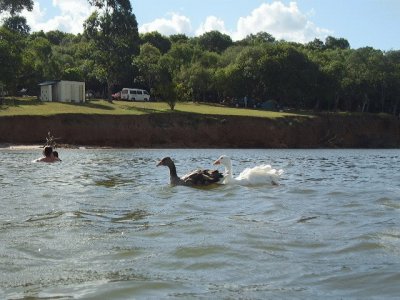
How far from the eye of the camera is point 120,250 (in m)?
9.15

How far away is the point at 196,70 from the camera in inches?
3622

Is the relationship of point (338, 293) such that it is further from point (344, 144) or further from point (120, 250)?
point (344, 144)

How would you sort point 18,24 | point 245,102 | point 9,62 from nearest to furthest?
point 9,62
point 245,102
point 18,24

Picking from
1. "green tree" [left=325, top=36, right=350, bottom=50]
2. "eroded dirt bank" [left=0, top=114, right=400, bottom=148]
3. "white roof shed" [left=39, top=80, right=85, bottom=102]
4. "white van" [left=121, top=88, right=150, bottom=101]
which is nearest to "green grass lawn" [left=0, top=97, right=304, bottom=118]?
"eroded dirt bank" [left=0, top=114, right=400, bottom=148]

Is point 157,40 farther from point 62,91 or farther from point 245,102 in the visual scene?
point 62,91

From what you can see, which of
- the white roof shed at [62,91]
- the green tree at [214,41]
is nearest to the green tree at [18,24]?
the white roof shed at [62,91]

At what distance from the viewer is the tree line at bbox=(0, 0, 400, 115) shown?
76.2 m

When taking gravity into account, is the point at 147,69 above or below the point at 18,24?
below

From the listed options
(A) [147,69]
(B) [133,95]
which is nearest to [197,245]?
(A) [147,69]

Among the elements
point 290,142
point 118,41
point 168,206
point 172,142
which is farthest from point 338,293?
point 118,41

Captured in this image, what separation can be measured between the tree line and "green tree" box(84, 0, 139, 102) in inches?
4.9

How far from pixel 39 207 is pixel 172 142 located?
51.5m

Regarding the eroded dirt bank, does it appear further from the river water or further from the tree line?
the river water

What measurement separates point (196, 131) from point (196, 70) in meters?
26.7
